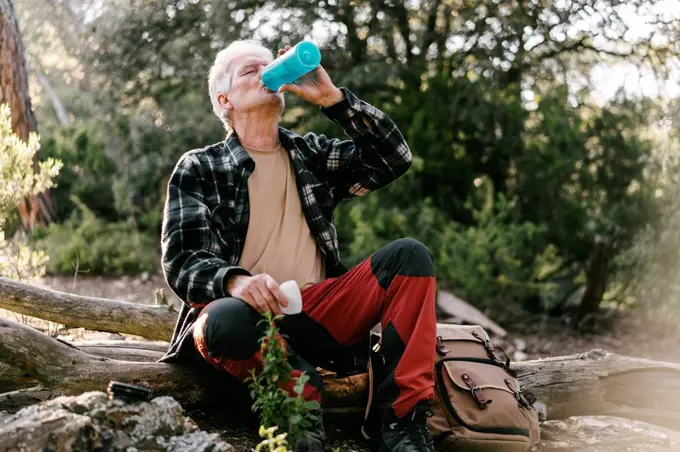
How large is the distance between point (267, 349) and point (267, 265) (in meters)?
0.51

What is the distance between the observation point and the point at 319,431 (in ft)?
8.05

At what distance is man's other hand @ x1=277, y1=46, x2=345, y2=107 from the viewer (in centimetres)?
291

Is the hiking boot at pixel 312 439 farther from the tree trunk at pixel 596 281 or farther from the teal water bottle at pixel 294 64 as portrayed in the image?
the tree trunk at pixel 596 281

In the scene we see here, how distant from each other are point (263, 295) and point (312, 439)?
48cm

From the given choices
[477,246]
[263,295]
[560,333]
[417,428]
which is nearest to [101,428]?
[263,295]

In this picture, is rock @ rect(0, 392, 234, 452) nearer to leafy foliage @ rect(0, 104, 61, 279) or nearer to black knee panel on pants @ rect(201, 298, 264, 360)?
black knee panel on pants @ rect(201, 298, 264, 360)

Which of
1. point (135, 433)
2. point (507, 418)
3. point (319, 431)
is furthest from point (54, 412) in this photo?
point (507, 418)

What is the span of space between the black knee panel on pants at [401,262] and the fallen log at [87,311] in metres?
1.58

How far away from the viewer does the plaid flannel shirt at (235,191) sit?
2.64 metres

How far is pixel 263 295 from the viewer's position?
243cm

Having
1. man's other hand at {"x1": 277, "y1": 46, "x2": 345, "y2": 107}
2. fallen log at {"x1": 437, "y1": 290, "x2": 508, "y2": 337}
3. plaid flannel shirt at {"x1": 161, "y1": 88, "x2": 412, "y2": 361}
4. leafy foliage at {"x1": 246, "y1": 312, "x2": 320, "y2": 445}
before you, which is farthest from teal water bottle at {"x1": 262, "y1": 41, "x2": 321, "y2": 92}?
fallen log at {"x1": 437, "y1": 290, "x2": 508, "y2": 337}

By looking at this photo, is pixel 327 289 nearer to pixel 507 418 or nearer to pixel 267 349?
pixel 267 349

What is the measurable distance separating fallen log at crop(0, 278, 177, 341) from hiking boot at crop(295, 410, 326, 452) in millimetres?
1651

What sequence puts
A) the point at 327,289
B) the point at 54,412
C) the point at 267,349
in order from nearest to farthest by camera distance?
the point at 54,412 → the point at 267,349 → the point at 327,289
